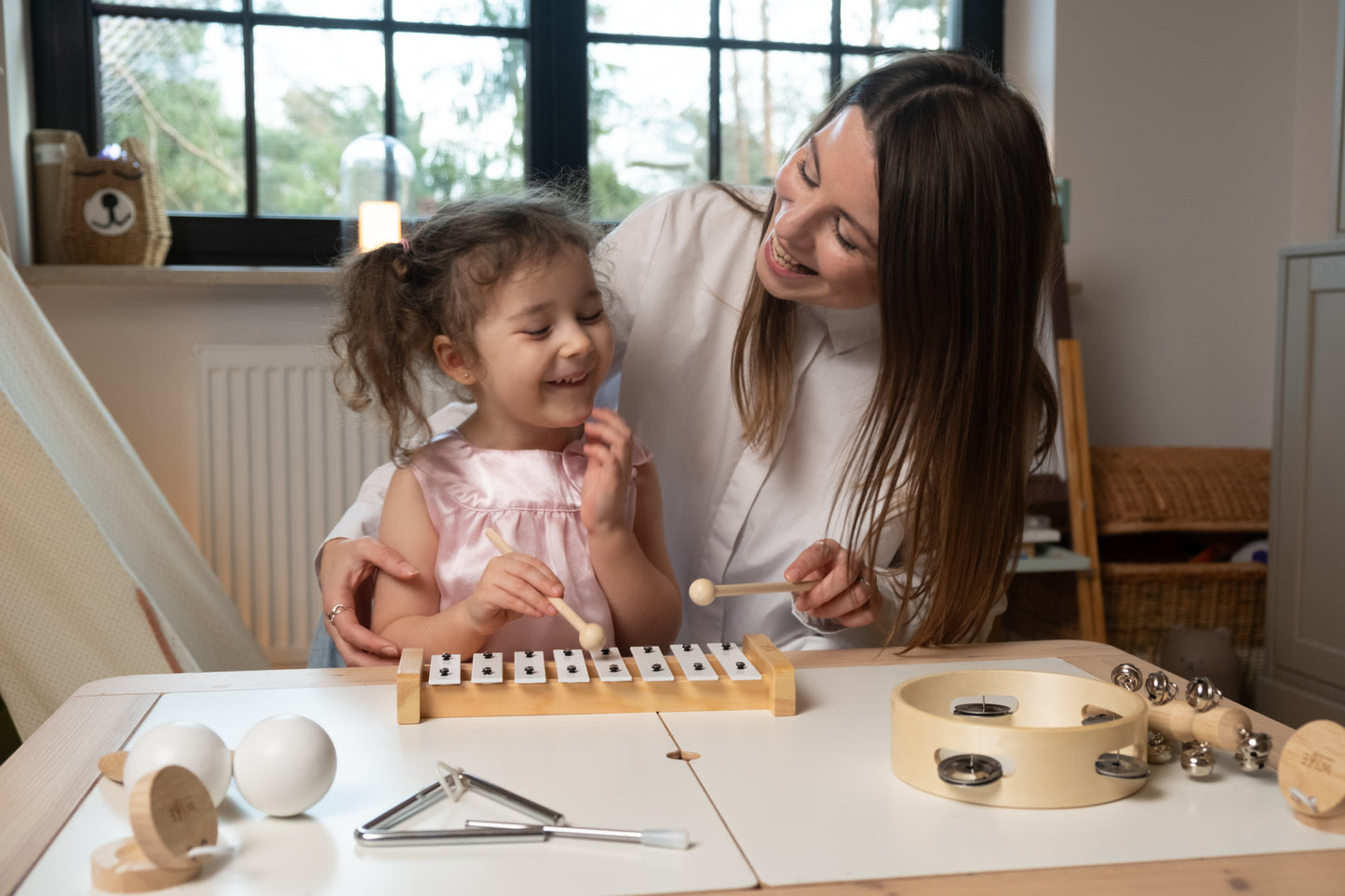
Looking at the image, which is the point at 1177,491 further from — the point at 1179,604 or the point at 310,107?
the point at 310,107

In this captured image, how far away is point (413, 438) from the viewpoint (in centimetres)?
143

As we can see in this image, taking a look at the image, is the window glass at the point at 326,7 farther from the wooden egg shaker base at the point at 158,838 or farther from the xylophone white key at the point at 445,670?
the wooden egg shaker base at the point at 158,838

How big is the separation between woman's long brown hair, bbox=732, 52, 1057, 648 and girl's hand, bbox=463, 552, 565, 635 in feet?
1.02

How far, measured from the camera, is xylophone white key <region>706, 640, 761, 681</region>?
2.72 ft

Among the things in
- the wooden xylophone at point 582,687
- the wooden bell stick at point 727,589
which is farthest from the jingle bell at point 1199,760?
the wooden bell stick at point 727,589

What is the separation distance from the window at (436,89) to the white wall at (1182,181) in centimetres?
31

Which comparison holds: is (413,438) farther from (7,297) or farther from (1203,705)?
(1203,705)

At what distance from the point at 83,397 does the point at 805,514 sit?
118 cm

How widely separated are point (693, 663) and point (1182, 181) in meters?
2.47

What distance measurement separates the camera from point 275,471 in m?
2.50

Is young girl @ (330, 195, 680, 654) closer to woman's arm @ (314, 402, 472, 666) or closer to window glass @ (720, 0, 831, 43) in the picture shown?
woman's arm @ (314, 402, 472, 666)

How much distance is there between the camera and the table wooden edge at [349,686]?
21.4 inches

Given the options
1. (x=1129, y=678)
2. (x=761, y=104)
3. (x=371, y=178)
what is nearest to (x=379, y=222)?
(x=371, y=178)

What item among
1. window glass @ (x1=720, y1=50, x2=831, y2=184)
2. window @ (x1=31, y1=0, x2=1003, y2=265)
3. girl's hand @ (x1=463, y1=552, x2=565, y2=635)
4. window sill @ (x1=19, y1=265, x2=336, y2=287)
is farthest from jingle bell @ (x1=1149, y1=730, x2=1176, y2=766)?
window glass @ (x1=720, y1=50, x2=831, y2=184)
